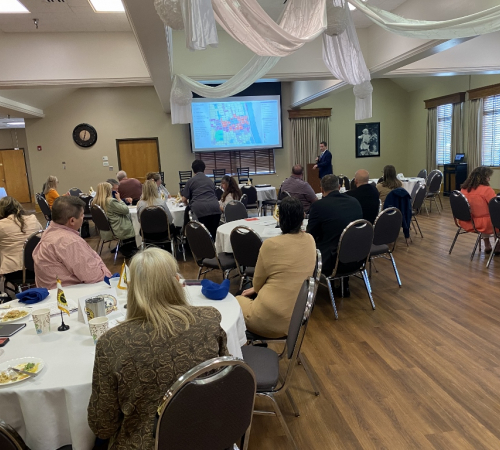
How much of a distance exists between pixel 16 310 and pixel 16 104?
9572 mm

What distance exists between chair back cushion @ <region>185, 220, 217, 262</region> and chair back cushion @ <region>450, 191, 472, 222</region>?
10.5ft

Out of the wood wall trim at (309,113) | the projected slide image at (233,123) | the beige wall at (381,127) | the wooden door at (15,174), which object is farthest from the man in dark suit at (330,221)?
the wooden door at (15,174)

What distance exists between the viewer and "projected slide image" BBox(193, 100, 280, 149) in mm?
12320

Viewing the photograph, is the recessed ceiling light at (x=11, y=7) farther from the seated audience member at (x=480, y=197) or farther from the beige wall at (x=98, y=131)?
the beige wall at (x=98, y=131)

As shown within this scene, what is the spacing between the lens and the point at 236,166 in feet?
42.9

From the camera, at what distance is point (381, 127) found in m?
13.7

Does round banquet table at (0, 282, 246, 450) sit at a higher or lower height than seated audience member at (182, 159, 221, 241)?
lower

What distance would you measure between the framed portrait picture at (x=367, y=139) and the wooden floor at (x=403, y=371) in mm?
9709

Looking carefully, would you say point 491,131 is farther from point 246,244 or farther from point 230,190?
point 246,244

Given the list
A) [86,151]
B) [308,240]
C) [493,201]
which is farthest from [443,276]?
[86,151]

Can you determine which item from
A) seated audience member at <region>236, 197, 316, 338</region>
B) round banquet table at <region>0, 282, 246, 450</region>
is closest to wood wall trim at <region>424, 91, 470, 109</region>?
seated audience member at <region>236, 197, 316, 338</region>

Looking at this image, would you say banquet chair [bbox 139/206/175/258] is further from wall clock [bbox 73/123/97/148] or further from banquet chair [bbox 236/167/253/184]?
wall clock [bbox 73/123/97/148]

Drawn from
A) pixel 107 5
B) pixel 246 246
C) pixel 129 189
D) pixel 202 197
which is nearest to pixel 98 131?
pixel 129 189

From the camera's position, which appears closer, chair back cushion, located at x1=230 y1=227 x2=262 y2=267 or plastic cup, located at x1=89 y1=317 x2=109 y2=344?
plastic cup, located at x1=89 y1=317 x2=109 y2=344
